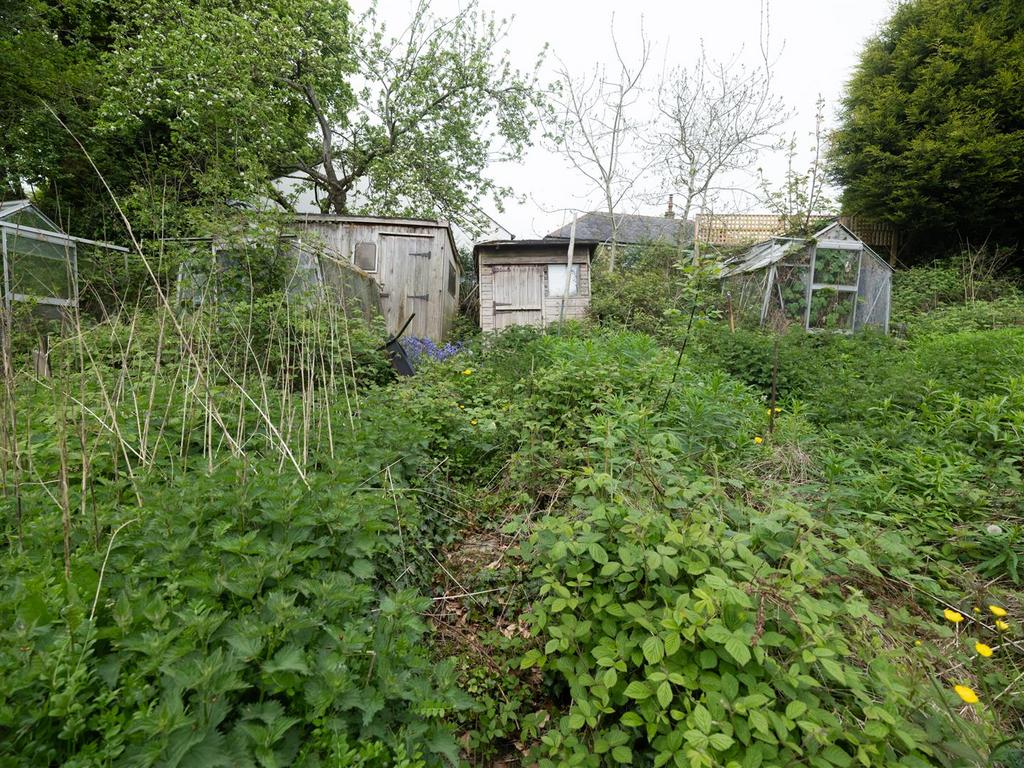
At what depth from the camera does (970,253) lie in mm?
10953

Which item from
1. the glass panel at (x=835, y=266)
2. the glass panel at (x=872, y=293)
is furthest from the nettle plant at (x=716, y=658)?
the glass panel at (x=872, y=293)

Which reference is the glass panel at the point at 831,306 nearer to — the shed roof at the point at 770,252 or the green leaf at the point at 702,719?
the shed roof at the point at 770,252

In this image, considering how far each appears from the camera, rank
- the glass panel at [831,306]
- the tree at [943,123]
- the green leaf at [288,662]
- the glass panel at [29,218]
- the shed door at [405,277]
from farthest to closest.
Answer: the tree at [943,123]
the shed door at [405,277]
the glass panel at [831,306]
the glass panel at [29,218]
the green leaf at [288,662]

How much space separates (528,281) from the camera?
37.2ft

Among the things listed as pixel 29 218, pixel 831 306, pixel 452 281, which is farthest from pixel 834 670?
pixel 452 281

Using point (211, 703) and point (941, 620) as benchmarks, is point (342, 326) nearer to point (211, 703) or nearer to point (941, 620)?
point (211, 703)

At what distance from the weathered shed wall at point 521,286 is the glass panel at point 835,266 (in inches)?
191

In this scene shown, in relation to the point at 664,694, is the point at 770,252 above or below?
above

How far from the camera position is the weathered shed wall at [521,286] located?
11242 millimetres

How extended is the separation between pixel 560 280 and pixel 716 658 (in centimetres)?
1054

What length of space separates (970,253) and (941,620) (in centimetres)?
1377

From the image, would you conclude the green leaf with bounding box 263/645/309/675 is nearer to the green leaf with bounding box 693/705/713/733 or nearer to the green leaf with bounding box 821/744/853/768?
the green leaf with bounding box 693/705/713/733

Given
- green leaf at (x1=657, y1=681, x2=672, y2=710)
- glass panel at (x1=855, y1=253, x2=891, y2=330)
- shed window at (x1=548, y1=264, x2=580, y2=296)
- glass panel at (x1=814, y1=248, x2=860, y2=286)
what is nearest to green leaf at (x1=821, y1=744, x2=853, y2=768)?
green leaf at (x1=657, y1=681, x2=672, y2=710)

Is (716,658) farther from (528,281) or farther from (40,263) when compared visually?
(528,281)
